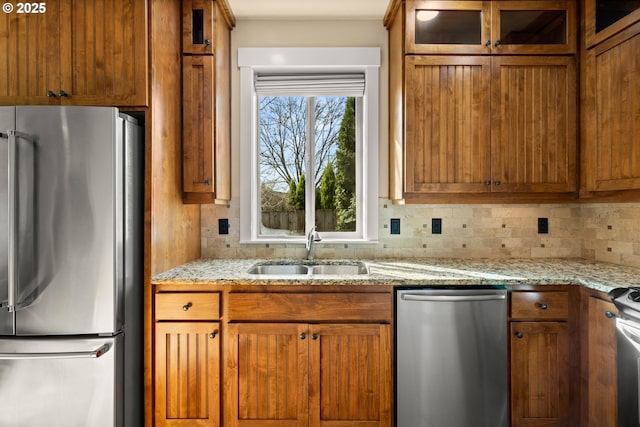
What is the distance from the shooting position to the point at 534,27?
Result: 226 centimetres

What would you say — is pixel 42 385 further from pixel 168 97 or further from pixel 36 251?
pixel 168 97

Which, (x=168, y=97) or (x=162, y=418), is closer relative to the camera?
(x=162, y=418)

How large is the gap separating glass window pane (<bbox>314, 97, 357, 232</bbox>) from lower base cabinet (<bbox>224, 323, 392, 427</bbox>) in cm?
96

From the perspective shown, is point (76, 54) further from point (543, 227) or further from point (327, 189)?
point (543, 227)

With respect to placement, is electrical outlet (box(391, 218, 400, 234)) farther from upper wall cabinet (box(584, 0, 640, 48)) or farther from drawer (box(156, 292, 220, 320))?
upper wall cabinet (box(584, 0, 640, 48))

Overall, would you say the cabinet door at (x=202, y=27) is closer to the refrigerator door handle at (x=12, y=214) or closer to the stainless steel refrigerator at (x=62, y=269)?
the stainless steel refrigerator at (x=62, y=269)

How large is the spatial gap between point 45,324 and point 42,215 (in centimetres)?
49

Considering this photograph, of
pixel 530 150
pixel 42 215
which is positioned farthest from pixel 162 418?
pixel 530 150

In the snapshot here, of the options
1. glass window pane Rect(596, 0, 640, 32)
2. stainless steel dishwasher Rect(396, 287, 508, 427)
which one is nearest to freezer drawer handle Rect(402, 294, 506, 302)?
stainless steel dishwasher Rect(396, 287, 508, 427)

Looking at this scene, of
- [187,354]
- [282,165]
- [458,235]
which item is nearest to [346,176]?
[282,165]

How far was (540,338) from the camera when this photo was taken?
189 cm

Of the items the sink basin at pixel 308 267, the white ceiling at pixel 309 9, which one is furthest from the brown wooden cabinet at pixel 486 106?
the sink basin at pixel 308 267

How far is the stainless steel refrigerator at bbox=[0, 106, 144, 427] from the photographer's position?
5.39ft

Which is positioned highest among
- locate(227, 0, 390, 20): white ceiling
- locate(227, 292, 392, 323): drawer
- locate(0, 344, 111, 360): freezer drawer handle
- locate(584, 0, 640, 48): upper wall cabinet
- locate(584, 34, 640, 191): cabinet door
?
locate(227, 0, 390, 20): white ceiling
